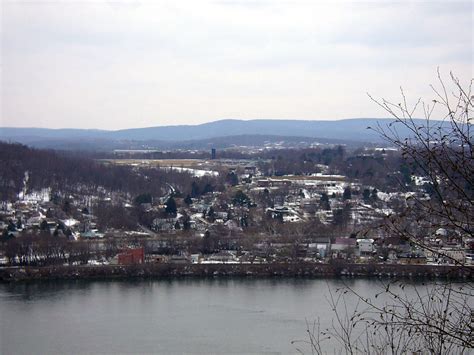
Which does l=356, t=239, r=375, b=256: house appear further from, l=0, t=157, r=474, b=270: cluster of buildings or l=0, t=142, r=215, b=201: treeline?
l=0, t=142, r=215, b=201: treeline

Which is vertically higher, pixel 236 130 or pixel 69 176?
pixel 236 130

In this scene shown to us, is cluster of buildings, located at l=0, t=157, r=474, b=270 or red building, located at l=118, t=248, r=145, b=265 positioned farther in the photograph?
cluster of buildings, located at l=0, t=157, r=474, b=270

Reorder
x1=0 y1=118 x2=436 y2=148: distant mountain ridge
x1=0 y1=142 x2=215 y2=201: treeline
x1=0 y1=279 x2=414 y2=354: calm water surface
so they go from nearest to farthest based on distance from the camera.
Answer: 1. x1=0 y1=279 x2=414 y2=354: calm water surface
2. x1=0 y1=142 x2=215 y2=201: treeline
3. x1=0 y1=118 x2=436 y2=148: distant mountain ridge

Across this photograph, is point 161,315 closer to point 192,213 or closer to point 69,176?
point 192,213

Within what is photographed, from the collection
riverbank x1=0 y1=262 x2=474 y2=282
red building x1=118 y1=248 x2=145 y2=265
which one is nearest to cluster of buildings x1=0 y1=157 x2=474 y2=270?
red building x1=118 y1=248 x2=145 y2=265

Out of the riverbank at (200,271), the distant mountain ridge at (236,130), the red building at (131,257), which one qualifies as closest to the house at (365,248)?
the riverbank at (200,271)

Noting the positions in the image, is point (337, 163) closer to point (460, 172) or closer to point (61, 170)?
point (61, 170)

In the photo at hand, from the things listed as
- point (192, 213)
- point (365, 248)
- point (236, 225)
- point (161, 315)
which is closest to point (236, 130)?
point (192, 213)
